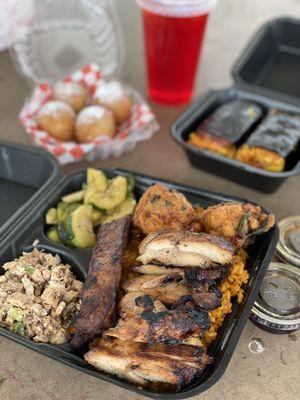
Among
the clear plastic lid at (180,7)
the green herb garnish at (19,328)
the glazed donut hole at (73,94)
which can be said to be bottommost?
the green herb garnish at (19,328)

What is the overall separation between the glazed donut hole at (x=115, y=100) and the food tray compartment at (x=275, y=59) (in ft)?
1.89

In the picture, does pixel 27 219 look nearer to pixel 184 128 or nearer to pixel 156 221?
pixel 156 221

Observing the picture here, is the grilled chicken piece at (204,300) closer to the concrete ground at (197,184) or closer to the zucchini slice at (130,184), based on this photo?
the concrete ground at (197,184)

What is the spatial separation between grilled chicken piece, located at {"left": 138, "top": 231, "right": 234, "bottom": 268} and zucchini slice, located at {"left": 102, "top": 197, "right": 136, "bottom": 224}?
25 cm

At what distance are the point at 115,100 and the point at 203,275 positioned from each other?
1.06 m

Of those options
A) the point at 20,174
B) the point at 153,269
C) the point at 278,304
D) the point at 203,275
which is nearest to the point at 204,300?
the point at 203,275

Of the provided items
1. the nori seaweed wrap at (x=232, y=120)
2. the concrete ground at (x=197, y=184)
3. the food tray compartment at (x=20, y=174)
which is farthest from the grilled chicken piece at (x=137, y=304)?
the nori seaweed wrap at (x=232, y=120)

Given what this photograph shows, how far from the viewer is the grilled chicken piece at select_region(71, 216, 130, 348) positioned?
1.09m

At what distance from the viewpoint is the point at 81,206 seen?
146 centimetres

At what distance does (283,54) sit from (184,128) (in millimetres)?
1058

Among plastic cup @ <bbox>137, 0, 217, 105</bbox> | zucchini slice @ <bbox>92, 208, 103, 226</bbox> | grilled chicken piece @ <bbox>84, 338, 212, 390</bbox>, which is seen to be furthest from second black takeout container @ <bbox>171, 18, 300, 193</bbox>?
grilled chicken piece @ <bbox>84, 338, 212, 390</bbox>

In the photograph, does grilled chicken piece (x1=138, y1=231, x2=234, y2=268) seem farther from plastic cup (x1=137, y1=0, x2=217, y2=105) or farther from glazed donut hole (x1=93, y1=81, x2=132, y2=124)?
plastic cup (x1=137, y1=0, x2=217, y2=105)

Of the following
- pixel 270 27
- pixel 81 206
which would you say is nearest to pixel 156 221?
pixel 81 206

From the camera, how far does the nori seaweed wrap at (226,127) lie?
1.74 metres
